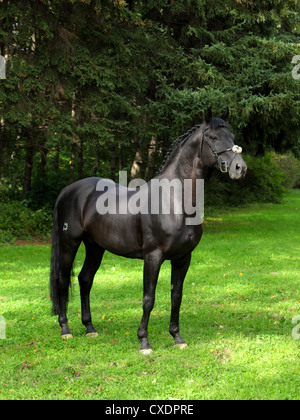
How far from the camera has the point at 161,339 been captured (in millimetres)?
5367

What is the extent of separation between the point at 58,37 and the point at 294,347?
10731mm

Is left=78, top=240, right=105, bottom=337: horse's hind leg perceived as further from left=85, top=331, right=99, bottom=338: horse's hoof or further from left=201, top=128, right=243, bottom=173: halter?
left=201, top=128, right=243, bottom=173: halter

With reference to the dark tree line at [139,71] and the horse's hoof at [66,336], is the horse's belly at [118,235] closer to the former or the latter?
the horse's hoof at [66,336]

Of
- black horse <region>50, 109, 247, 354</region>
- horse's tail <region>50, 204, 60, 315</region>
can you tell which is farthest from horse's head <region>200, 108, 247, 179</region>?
horse's tail <region>50, 204, 60, 315</region>

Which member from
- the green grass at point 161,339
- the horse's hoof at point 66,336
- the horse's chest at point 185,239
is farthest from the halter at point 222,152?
the horse's hoof at point 66,336

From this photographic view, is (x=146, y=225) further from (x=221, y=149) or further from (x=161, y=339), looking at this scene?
(x=161, y=339)

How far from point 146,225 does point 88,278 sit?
1.39 metres

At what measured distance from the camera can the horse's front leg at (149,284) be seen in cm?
477

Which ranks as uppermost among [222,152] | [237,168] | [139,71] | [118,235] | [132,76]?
[139,71]

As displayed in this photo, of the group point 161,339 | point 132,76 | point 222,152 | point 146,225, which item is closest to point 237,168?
point 222,152

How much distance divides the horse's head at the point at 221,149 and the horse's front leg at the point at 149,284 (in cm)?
113

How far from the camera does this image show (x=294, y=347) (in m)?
5.01

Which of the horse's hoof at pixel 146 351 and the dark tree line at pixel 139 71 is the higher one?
the dark tree line at pixel 139 71

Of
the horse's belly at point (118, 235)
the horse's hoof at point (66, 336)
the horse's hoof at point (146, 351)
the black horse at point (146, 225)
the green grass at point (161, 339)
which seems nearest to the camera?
the green grass at point (161, 339)
